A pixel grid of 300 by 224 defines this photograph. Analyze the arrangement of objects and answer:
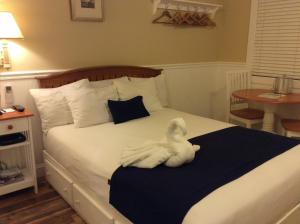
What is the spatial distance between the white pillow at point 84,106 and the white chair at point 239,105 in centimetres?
174

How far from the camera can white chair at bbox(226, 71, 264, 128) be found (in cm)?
334

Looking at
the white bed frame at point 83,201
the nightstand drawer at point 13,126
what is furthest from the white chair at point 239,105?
the nightstand drawer at point 13,126

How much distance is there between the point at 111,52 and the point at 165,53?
2.81 feet

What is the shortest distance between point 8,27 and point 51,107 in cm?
75

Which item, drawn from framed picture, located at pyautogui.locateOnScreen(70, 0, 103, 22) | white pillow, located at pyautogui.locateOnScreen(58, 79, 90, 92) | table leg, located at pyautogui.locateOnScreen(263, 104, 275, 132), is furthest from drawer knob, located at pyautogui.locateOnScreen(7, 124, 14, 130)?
table leg, located at pyautogui.locateOnScreen(263, 104, 275, 132)

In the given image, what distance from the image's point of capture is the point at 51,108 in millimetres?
2496

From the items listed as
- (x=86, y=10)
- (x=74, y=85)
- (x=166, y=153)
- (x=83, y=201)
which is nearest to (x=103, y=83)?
(x=74, y=85)

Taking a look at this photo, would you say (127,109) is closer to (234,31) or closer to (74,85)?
(74,85)

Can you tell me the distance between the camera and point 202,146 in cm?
201

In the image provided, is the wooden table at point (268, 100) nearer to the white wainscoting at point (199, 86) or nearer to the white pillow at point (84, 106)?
the white wainscoting at point (199, 86)

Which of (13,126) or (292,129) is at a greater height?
(13,126)

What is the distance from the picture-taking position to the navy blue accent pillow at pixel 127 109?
8.59ft

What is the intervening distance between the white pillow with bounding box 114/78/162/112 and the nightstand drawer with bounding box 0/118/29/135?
37.9 inches

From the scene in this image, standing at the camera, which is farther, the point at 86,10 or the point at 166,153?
the point at 86,10
